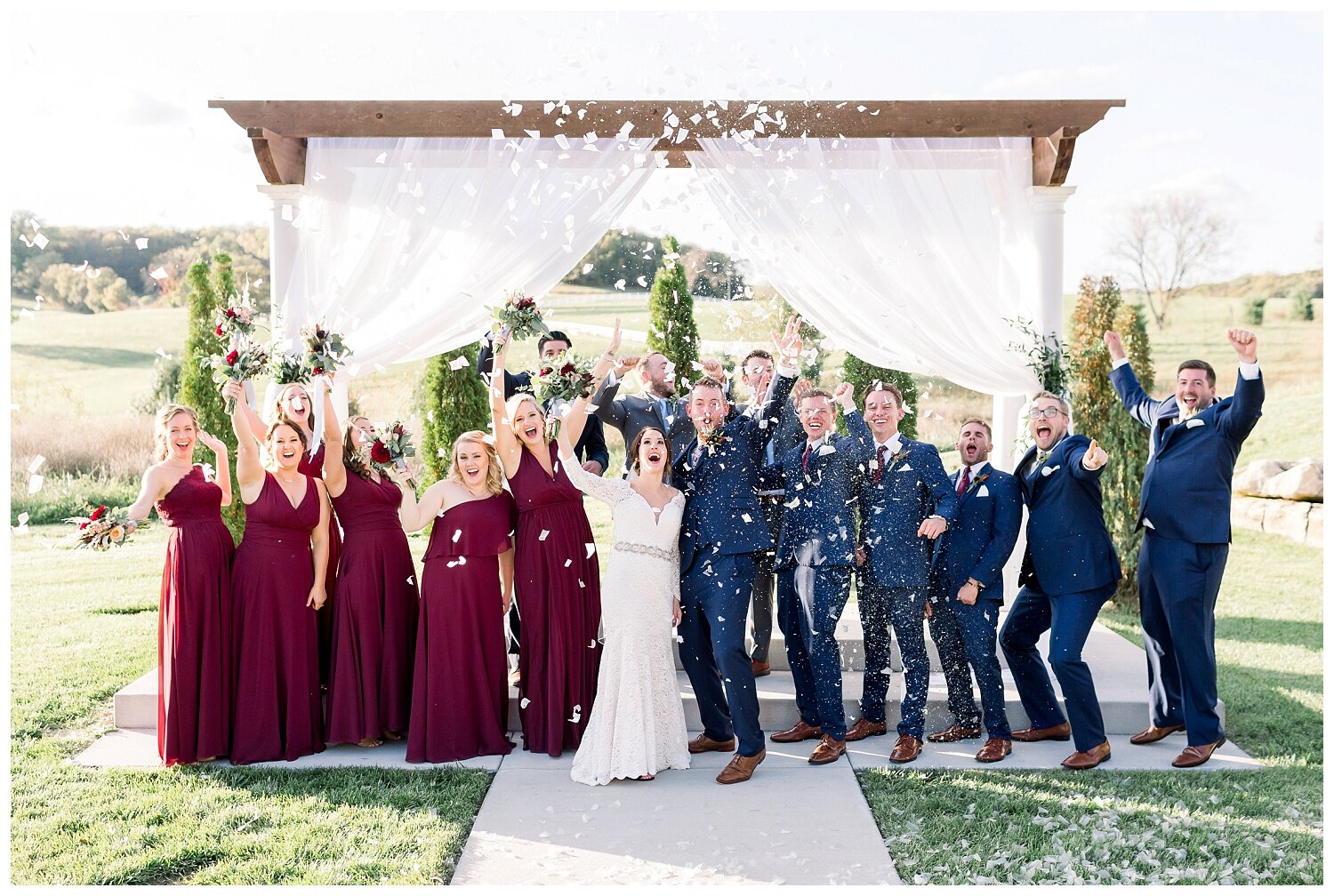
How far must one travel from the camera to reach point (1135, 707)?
550 cm

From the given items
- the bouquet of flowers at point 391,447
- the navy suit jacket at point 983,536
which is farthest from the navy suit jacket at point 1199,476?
the bouquet of flowers at point 391,447

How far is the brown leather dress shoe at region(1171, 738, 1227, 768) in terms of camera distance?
16.4 feet

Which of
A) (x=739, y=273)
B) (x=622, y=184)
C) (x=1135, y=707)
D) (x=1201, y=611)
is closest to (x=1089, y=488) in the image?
(x=1201, y=611)

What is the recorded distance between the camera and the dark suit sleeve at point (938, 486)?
4.92m

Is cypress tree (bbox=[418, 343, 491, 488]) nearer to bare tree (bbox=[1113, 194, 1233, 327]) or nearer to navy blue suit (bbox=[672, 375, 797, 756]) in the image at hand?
navy blue suit (bbox=[672, 375, 797, 756])

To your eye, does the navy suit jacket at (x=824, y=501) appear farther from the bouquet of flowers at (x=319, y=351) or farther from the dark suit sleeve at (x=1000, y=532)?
the bouquet of flowers at (x=319, y=351)

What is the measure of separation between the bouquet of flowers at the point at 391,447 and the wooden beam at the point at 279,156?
6.79 ft

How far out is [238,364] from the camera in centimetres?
496

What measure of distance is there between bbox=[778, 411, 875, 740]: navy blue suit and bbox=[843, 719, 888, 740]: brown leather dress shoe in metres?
0.19

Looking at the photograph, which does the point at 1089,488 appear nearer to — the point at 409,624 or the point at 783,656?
the point at 783,656

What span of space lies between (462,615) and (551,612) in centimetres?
41

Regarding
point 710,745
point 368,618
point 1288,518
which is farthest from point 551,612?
point 1288,518

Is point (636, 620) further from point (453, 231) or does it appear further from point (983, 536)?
point (453, 231)

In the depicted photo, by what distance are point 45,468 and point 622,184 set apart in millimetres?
13291
